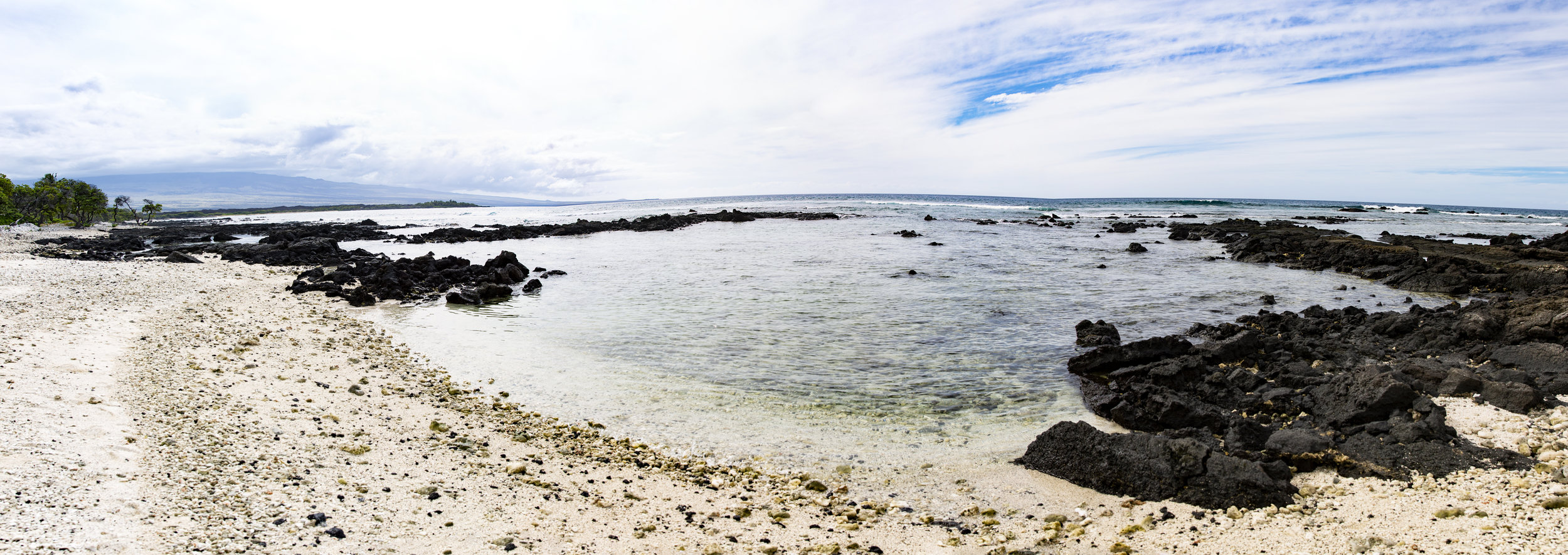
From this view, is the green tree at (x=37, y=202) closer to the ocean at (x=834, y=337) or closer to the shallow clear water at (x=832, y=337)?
the ocean at (x=834, y=337)

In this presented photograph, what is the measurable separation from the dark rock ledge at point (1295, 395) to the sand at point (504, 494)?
27 centimetres

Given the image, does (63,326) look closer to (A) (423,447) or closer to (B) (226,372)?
(B) (226,372)

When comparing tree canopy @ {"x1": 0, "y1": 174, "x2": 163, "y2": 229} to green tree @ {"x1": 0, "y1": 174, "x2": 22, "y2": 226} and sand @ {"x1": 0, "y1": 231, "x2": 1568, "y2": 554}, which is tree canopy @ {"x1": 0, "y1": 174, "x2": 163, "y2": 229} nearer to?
green tree @ {"x1": 0, "y1": 174, "x2": 22, "y2": 226}

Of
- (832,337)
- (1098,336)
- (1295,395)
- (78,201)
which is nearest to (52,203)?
(78,201)

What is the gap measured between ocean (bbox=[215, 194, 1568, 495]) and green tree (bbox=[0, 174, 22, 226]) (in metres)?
47.3

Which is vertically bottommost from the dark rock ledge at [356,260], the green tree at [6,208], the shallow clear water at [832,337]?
the shallow clear water at [832,337]

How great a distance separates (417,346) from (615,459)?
727 cm

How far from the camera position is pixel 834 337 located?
1314 centimetres

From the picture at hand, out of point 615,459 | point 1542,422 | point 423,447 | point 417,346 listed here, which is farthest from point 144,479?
point 1542,422

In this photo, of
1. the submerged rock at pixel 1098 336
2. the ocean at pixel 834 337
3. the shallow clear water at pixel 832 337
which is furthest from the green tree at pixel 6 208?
the submerged rock at pixel 1098 336

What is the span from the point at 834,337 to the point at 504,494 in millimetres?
8288

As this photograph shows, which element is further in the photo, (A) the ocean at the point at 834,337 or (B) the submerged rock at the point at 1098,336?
A: (B) the submerged rock at the point at 1098,336

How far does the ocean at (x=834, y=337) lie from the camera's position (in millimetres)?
7859

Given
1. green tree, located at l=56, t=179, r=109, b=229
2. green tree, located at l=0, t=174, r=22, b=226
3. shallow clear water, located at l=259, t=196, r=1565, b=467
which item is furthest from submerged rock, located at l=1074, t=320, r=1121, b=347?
green tree, located at l=56, t=179, r=109, b=229
